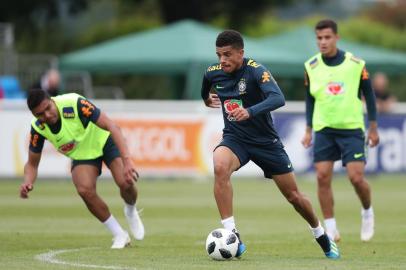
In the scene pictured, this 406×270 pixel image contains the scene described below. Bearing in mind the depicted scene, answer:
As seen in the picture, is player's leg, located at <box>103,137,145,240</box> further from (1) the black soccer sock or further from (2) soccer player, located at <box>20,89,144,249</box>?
(1) the black soccer sock

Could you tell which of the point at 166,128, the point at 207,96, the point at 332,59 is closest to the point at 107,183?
the point at 166,128

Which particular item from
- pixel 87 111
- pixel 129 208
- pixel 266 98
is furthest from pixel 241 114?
pixel 129 208

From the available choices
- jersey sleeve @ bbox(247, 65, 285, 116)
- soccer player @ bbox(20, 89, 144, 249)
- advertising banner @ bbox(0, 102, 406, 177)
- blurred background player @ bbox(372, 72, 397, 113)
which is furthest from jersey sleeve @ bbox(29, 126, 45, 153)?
blurred background player @ bbox(372, 72, 397, 113)

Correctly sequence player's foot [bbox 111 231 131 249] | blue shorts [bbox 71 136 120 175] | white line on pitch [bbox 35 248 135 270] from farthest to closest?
blue shorts [bbox 71 136 120 175] → player's foot [bbox 111 231 131 249] → white line on pitch [bbox 35 248 135 270]

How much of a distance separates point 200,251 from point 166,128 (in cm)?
1368

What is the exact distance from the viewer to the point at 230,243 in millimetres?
11750

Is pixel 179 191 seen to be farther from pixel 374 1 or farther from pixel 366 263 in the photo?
pixel 374 1

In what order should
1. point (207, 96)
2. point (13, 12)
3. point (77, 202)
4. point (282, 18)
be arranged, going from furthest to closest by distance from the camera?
point (282, 18) → point (13, 12) → point (77, 202) → point (207, 96)

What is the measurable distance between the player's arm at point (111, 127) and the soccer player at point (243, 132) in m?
1.27

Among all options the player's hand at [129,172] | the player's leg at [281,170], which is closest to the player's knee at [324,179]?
the player's leg at [281,170]

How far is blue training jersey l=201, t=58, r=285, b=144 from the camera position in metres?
12.0

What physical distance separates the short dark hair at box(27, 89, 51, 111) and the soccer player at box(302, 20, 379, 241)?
3.52 m

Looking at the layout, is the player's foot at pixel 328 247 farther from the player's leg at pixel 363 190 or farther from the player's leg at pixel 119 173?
the player's leg at pixel 119 173

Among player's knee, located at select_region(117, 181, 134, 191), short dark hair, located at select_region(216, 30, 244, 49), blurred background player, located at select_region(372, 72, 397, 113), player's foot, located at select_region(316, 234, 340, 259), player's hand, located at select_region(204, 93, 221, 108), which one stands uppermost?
short dark hair, located at select_region(216, 30, 244, 49)
